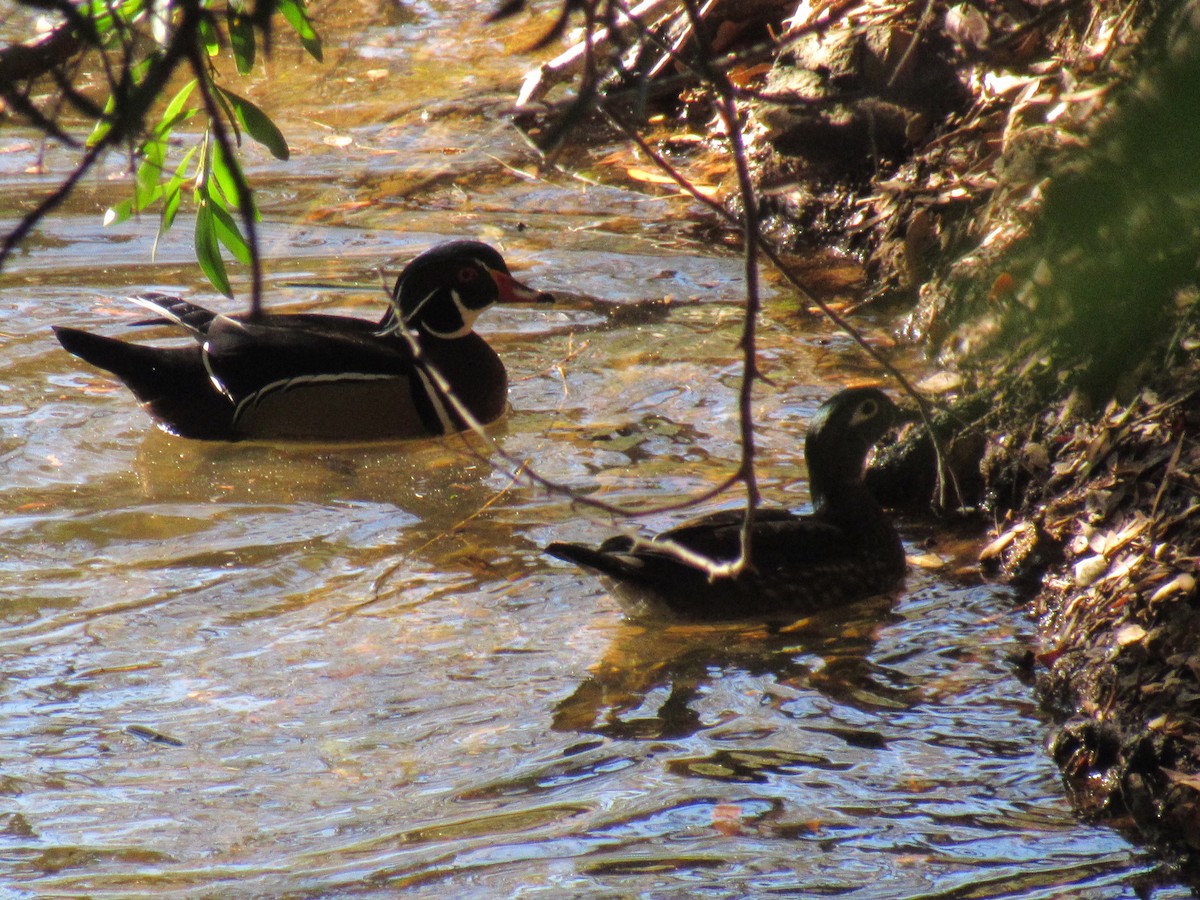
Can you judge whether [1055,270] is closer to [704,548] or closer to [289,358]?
[704,548]

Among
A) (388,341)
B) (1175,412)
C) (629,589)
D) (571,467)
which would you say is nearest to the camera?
(1175,412)

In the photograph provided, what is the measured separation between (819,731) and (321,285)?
460cm

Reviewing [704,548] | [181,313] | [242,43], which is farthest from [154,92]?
[181,313]

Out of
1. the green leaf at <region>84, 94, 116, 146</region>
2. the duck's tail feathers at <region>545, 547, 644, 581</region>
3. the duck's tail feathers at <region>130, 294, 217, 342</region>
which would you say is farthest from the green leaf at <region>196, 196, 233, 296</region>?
the duck's tail feathers at <region>130, 294, 217, 342</region>

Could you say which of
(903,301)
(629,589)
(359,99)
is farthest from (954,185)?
(359,99)

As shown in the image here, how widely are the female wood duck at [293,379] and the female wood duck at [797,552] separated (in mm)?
1739

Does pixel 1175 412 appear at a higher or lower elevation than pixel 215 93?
lower

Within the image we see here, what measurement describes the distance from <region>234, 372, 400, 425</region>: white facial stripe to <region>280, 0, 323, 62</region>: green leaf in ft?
10.5

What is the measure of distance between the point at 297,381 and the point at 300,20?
3.45 metres

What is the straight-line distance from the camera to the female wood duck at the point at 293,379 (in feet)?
21.1

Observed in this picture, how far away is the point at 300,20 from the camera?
10.1ft

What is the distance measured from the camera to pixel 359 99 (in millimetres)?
10406

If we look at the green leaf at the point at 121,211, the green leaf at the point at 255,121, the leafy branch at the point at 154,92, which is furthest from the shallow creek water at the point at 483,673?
the green leaf at the point at 255,121

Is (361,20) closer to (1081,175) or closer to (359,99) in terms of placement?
(359,99)
